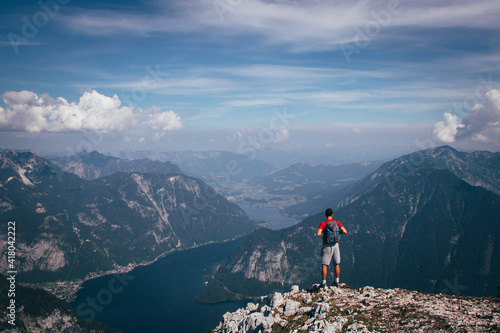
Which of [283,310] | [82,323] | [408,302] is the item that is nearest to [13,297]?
[82,323]

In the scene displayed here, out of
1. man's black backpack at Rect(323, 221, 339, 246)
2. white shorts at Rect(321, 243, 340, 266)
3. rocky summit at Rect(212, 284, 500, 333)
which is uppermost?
man's black backpack at Rect(323, 221, 339, 246)

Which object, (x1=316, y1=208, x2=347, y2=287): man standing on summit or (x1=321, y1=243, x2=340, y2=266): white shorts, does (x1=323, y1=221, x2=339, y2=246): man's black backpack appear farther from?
(x1=321, y1=243, x2=340, y2=266): white shorts

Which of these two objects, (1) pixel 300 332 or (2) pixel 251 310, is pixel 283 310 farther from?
(2) pixel 251 310

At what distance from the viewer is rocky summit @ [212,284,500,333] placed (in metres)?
30.2

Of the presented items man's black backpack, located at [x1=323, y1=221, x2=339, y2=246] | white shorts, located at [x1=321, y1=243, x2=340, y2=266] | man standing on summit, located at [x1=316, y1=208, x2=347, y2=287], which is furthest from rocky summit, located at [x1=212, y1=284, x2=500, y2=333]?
man's black backpack, located at [x1=323, y1=221, x2=339, y2=246]

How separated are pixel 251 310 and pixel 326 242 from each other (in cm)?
3113

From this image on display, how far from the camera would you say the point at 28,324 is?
147750 mm

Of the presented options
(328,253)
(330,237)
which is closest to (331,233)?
(330,237)

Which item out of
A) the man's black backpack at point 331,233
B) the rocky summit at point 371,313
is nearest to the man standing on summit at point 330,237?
the man's black backpack at point 331,233

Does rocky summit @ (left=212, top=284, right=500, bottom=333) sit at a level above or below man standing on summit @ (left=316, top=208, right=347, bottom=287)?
below

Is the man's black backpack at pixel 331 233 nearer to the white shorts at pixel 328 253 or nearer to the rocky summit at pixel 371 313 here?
Result: the white shorts at pixel 328 253

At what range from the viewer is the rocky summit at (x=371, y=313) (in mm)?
30172

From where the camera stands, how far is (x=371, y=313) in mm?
36031

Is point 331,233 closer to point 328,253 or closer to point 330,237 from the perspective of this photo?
point 330,237
